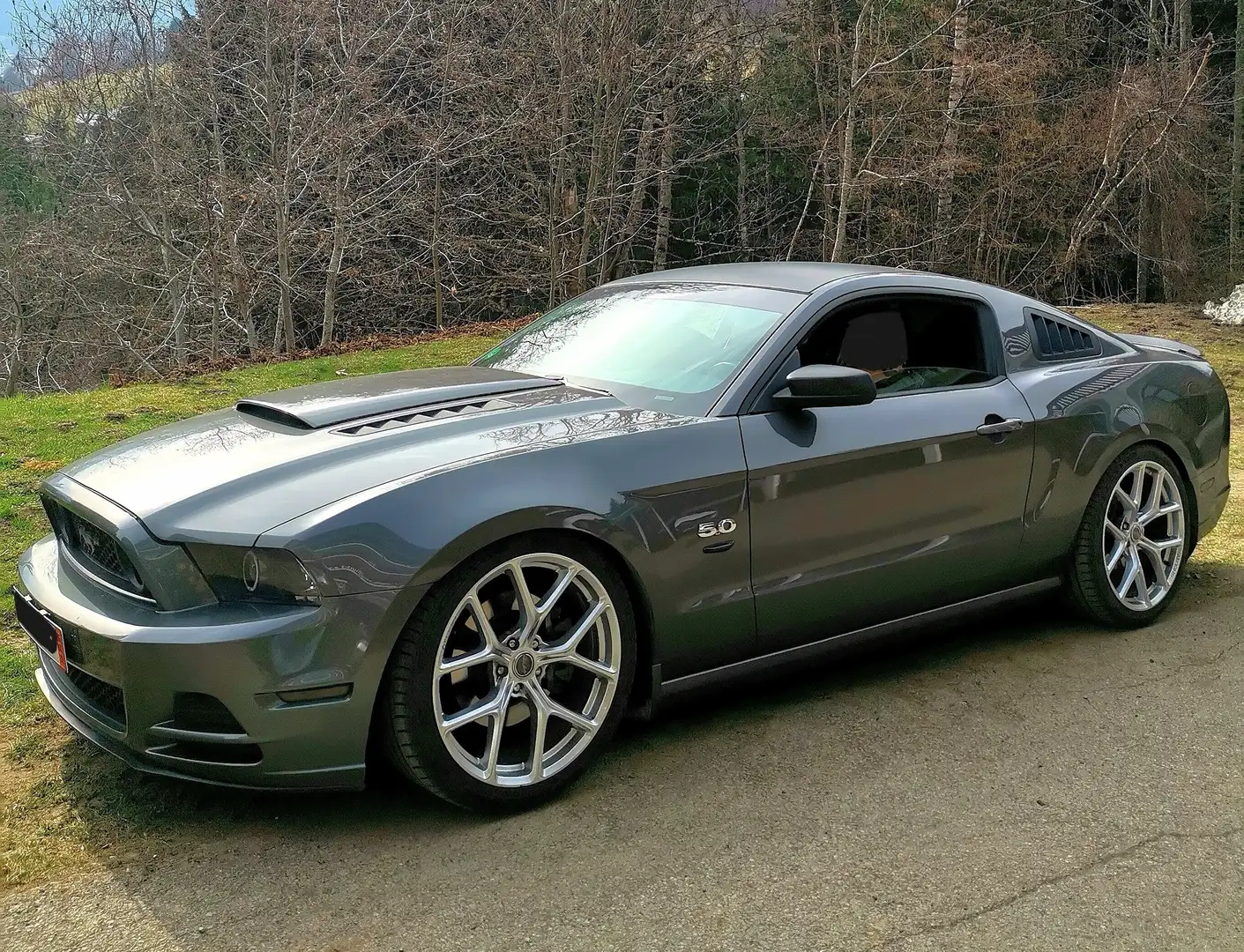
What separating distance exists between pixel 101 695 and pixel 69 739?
0.66m

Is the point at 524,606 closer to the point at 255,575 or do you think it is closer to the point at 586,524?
the point at 586,524

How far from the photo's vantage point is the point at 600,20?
55.9 ft

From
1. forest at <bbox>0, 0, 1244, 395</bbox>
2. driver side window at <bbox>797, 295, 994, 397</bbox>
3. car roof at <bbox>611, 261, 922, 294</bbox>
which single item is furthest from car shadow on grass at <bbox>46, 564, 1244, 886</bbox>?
forest at <bbox>0, 0, 1244, 395</bbox>

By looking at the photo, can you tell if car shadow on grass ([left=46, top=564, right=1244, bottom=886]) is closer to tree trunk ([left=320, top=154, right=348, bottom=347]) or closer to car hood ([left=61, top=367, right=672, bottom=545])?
car hood ([left=61, top=367, right=672, bottom=545])

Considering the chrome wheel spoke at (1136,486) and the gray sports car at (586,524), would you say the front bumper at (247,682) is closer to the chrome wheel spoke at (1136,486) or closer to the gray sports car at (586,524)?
the gray sports car at (586,524)

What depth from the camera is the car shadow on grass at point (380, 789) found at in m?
3.06

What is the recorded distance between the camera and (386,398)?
382 cm

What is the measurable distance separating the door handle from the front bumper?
233 cm

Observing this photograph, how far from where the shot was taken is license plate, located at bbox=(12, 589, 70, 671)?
3.12 metres

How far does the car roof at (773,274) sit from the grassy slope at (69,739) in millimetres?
2376

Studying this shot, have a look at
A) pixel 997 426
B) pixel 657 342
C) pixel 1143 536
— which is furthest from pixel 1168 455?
pixel 657 342

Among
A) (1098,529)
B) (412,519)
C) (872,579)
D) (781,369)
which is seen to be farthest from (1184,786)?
(412,519)

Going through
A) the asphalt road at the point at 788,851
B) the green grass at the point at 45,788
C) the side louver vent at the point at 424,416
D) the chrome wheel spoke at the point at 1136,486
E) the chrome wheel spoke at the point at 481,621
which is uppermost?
the side louver vent at the point at 424,416

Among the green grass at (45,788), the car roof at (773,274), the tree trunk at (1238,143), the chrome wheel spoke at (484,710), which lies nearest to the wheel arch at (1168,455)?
the car roof at (773,274)
